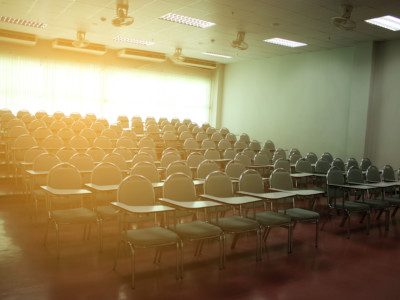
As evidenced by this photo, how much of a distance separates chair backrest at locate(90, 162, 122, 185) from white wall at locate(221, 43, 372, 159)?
26.8ft

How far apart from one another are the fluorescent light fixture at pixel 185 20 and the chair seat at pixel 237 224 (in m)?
5.98

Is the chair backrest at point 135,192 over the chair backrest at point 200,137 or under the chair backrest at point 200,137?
under

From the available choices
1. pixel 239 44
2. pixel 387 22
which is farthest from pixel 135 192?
pixel 387 22

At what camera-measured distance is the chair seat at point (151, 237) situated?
4055 mm

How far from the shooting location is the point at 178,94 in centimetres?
1645

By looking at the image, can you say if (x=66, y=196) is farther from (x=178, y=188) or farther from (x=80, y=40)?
(x=80, y=40)

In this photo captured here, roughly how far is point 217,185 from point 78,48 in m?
9.69

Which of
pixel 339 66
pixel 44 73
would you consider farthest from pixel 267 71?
pixel 44 73

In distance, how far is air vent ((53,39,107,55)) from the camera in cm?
1264

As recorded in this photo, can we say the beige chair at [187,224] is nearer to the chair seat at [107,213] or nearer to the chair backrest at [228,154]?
the chair seat at [107,213]

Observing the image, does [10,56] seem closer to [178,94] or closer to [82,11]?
[82,11]

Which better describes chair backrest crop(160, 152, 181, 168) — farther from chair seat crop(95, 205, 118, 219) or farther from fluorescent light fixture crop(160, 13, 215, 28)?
fluorescent light fixture crop(160, 13, 215, 28)

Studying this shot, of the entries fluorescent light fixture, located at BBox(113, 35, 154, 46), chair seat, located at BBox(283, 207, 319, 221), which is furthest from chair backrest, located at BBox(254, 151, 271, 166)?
fluorescent light fixture, located at BBox(113, 35, 154, 46)

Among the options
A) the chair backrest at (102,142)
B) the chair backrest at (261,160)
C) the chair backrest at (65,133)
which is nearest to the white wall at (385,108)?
the chair backrest at (261,160)
